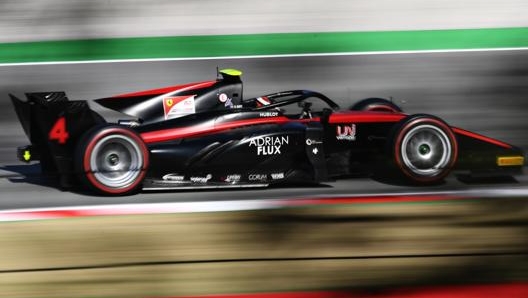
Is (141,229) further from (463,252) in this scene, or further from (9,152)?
(9,152)

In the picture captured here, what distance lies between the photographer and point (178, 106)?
7.41 m

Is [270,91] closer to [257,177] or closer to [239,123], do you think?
[239,123]

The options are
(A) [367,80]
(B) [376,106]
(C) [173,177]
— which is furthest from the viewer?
(A) [367,80]

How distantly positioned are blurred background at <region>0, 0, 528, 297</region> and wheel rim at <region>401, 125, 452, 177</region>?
0.81ft

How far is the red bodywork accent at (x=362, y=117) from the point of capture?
698 cm

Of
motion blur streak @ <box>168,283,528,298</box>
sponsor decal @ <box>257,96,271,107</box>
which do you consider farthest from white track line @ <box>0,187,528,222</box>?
sponsor decal @ <box>257,96,271,107</box>

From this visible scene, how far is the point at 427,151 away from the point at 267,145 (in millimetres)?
1398

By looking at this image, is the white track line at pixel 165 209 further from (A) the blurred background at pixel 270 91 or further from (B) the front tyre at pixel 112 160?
(B) the front tyre at pixel 112 160

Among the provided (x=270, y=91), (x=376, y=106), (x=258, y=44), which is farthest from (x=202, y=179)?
(x=258, y=44)

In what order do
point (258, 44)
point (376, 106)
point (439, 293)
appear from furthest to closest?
point (258, 44), point (376, 106), point (439, 293)

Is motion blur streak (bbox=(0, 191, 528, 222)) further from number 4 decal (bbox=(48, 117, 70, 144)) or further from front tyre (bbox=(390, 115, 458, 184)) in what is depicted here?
front tyre (bbox=(390, 115, 458, 184))

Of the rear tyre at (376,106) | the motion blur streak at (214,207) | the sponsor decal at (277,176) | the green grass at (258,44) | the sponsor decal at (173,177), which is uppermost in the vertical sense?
the green grass at (258,44)

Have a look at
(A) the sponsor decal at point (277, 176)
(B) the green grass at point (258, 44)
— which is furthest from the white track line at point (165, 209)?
(B) the green grass at point (258, 44)

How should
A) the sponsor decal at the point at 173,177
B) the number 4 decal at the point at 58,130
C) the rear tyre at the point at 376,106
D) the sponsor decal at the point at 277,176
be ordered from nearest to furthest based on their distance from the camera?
the number 4 decal at the point at 58,130 < the sponsor decal at the point at 173,177 < the sponsor decal at the point at 277,176 < the rear tyre at the point at 376,106
